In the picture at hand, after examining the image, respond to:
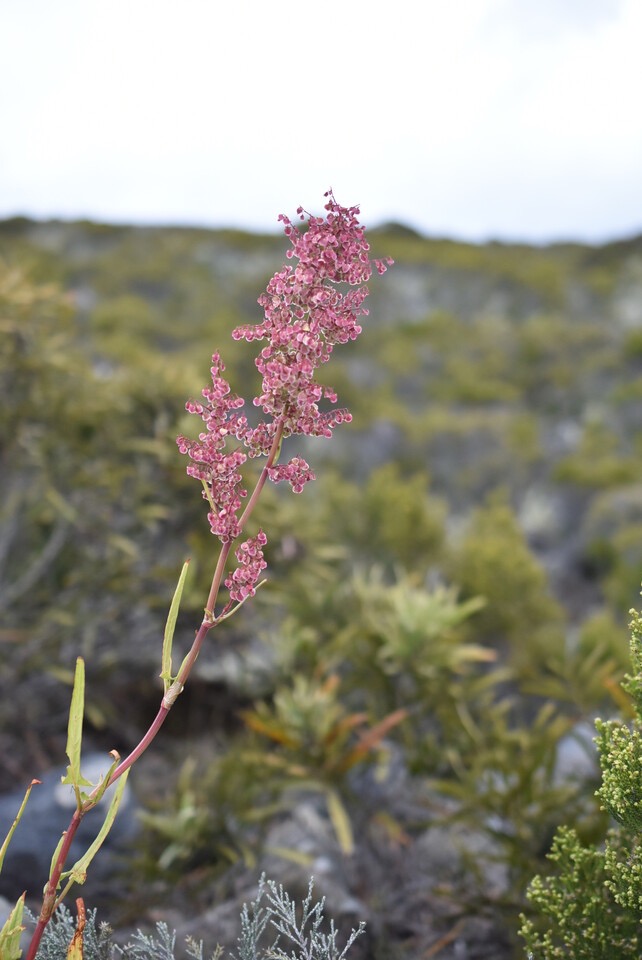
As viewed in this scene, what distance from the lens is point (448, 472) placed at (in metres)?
11.8

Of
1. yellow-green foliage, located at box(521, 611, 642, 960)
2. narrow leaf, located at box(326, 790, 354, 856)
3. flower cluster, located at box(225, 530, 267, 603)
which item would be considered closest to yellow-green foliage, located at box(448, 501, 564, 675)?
narrow leaf, located at box(326, 790, 354, 856)

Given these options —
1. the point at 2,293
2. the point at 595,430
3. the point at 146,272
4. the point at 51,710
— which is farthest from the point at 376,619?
the point at 146,272

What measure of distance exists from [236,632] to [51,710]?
98cm

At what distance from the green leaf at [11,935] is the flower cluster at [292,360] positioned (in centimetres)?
62

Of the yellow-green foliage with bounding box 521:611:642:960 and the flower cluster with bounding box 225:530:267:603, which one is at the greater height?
the flower cluster with bounding box 225:530:267:603

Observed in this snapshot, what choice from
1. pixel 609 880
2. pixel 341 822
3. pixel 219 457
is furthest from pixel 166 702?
pixel 341 822

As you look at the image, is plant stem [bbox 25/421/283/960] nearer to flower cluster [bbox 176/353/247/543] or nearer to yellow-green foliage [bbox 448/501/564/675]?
flower cluster [bbox 176/353/247/543]

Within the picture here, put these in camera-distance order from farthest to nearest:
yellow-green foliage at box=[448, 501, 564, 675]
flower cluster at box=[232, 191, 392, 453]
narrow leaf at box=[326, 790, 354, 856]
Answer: yellow-green foliage at box=[448, 501, 564, 675] → narrow leaf at box=[326, 790, 354, 856] → flower cluster at box=[232, 191, 392, 453]

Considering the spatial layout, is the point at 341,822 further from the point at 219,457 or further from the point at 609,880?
the point at 219,457

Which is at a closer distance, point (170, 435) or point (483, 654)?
point (483, 654)

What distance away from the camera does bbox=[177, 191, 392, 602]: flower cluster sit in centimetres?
120

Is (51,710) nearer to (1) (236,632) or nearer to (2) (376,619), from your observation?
(1) (236,632)

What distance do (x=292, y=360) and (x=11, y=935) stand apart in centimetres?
103

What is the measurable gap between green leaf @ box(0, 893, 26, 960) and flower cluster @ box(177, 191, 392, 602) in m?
0.62
